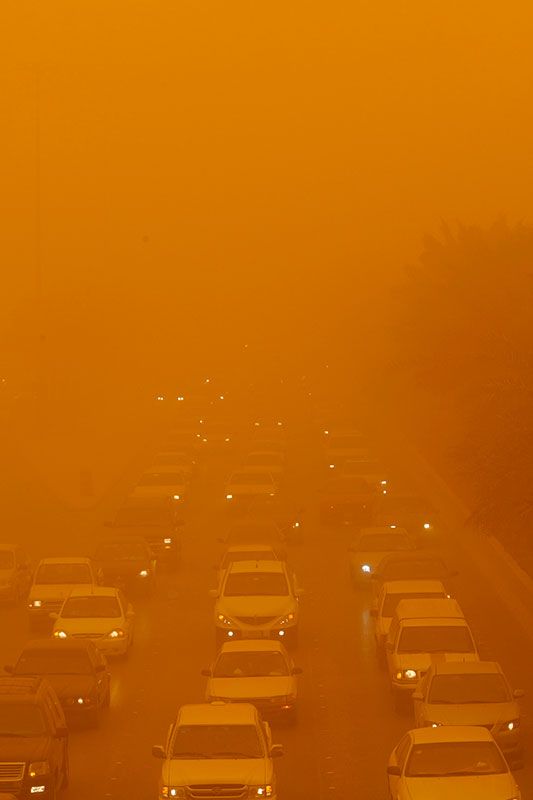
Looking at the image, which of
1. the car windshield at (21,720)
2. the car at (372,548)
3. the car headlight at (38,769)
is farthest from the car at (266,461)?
the car headlight at (38,769)

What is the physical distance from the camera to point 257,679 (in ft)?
74.1

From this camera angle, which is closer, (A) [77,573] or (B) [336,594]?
(A) [77,573]

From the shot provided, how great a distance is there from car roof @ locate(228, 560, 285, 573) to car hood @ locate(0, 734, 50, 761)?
1238 cm

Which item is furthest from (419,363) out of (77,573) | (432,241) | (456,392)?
(77,573)

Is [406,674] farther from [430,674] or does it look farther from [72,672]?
[72,672]

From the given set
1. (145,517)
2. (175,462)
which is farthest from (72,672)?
(175,462)

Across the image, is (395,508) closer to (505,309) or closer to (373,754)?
(505,309)

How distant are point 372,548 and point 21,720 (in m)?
18.9

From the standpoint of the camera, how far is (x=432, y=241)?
7875 centimetres

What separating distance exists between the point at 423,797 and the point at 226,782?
2.38 metres

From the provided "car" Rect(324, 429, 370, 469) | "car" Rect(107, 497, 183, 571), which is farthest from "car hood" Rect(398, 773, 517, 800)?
"car" Rect(324, 429, 370, 469)

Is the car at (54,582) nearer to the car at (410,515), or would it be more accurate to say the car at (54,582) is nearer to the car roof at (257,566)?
the car roof at (257,566)

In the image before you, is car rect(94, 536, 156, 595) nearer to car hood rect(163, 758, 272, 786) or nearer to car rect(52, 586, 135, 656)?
car rect(52, 586, 135, 656)

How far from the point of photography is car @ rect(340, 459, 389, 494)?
51.3 metres
